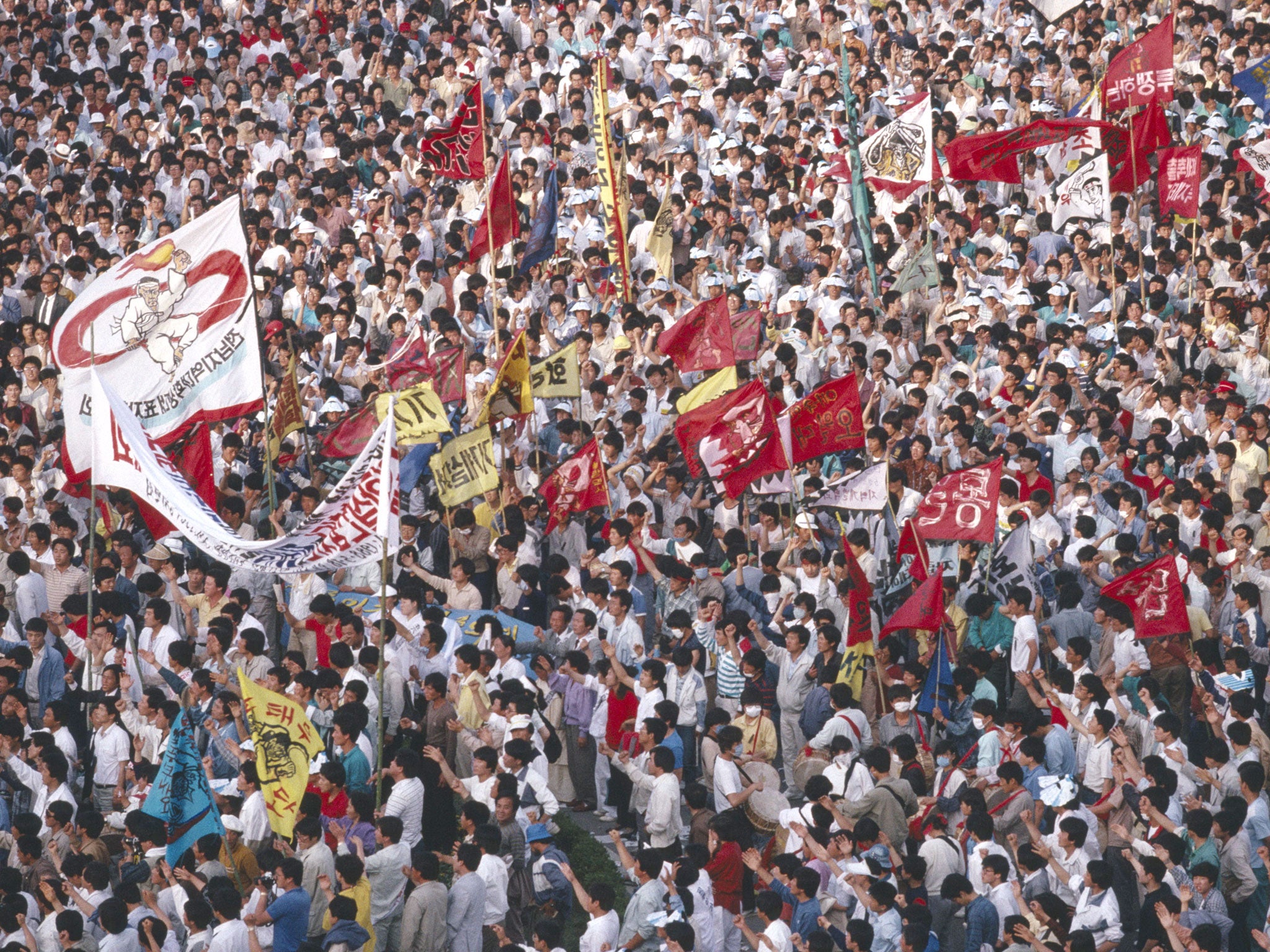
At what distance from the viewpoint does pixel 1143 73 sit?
806 inches

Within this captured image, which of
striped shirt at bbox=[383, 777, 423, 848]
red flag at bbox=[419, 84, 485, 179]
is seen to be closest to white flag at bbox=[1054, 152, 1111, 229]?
red flag at bbox=[419, 84, 485, 179]

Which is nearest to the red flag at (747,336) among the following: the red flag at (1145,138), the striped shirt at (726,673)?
the red flag at (1145,138)

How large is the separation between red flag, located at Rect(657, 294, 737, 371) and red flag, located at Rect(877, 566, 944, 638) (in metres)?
3.75

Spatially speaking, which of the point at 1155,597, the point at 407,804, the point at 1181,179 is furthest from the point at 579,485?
the point at 1181,179

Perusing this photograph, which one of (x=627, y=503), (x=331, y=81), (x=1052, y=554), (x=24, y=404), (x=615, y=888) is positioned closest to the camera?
(x=615, y=888)

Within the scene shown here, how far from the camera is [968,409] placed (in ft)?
56.9

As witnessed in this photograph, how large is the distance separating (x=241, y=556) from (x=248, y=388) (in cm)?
316

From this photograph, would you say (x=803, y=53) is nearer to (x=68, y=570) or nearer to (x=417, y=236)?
(x=417, y=236)

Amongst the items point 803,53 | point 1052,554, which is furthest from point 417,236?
point 1052,554

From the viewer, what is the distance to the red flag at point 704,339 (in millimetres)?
17016

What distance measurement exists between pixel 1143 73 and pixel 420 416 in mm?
9574

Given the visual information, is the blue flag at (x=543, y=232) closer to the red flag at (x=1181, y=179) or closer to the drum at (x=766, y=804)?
the red flag at (x=1181, y=179)

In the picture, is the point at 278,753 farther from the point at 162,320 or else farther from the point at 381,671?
the point at 162,320

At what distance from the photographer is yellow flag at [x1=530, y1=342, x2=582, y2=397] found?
16.6 meters
